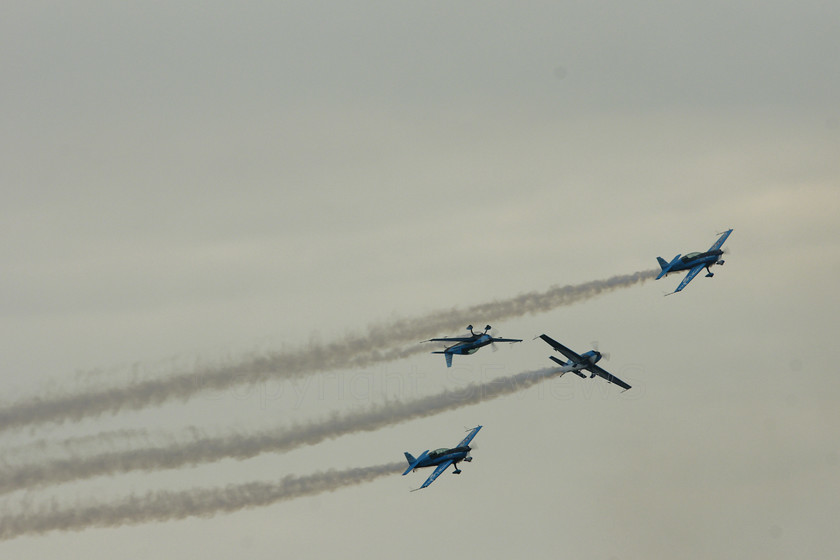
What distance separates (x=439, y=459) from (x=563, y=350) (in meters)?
16.0

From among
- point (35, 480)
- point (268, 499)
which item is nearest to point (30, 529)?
point (35, 480)

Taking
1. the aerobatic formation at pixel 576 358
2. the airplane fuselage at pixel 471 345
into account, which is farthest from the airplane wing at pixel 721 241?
the airplane fuselage at pixel 471 345

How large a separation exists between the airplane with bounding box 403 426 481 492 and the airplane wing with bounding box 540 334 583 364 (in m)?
12.6

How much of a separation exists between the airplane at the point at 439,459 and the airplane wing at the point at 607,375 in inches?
556

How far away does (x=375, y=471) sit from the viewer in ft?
350

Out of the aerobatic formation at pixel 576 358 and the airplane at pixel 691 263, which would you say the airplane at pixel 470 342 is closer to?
the aerobatic formation at pixel 576 358

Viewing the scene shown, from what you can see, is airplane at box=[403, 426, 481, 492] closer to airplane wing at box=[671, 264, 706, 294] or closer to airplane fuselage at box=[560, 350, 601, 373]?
airplane fuselage at box=[560, 350, 601, 373]

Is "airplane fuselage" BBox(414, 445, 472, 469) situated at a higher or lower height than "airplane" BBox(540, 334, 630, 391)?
lower

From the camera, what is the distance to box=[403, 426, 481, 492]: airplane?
110 metres

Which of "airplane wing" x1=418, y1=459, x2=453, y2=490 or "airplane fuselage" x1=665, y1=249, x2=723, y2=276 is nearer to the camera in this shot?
"airplane wing" x1=418, y1=459, x2=453, y2=490

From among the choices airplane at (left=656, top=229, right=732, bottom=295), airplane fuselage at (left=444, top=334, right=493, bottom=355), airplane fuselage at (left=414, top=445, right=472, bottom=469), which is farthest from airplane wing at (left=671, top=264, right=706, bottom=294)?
airplane fuselage at (left=414, top=445, right=472, bottom=469)

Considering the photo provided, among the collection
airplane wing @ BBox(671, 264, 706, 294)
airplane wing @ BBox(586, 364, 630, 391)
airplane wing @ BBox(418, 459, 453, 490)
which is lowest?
airplane wing @ BBox(418, 459, 453, 490)

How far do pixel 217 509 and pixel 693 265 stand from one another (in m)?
50.1

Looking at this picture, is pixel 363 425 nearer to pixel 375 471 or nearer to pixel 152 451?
pixel 375 471
